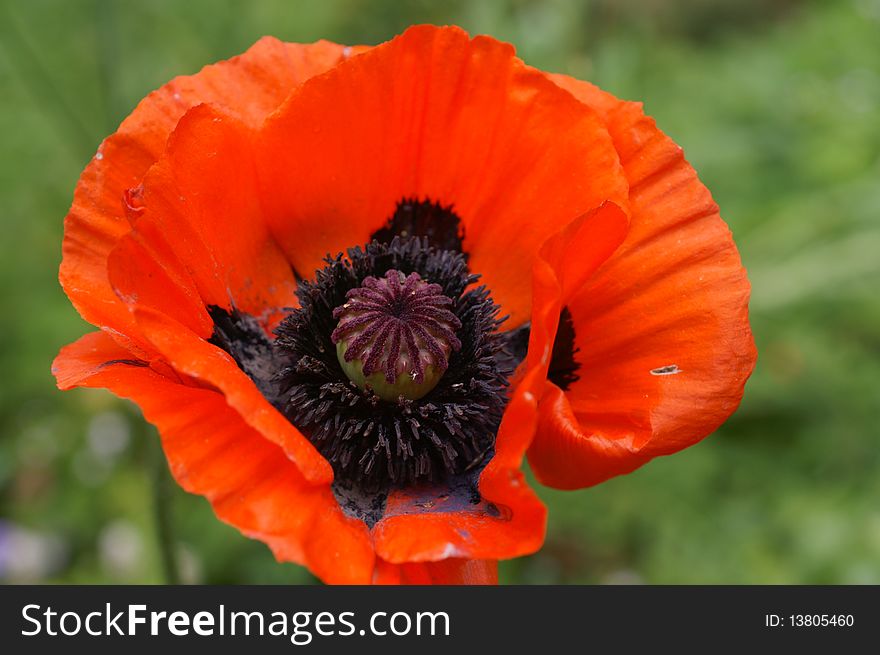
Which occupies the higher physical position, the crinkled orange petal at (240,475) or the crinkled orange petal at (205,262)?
the crinkled orange petal at (205,262)

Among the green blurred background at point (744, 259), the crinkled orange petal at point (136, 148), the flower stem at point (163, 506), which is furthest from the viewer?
the green blurred background at point (744, 259)

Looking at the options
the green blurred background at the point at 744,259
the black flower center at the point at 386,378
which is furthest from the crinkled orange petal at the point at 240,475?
the green blurred background at the point at 744,259

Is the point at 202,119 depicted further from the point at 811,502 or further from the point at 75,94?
the point at 75,94

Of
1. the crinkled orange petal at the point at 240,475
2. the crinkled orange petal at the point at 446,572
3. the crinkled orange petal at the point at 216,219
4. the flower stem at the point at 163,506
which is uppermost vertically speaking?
the crinkled orange petal at the point at 216,219

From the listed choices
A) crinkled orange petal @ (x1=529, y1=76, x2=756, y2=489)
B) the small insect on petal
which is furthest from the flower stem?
the small insect on petal

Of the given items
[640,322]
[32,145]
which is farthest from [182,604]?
[32,145]

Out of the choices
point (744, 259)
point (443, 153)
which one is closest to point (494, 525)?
point (443, 153)

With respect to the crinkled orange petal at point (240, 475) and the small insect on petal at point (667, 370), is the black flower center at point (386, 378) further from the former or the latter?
the small insect on petal at point (667, 370)
